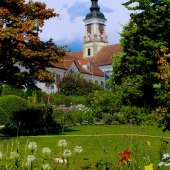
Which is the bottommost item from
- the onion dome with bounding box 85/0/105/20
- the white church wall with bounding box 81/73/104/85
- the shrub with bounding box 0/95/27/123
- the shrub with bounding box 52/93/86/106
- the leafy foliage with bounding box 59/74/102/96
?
the shrub with bounding box 0/95/27/123

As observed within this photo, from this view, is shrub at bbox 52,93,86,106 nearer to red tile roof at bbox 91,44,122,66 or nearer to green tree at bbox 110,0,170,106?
green tree at bbox 110,0,170,106

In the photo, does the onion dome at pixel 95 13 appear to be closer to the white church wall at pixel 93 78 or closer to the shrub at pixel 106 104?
the white church wall at pixel 93 78

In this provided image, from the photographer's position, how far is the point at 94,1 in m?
90.8

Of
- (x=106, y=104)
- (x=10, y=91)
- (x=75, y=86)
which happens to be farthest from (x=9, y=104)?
(x=75, y=86)

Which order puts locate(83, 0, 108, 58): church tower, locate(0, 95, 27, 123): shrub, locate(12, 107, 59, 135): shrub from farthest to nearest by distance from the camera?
locate(83, 0, 108, 58): church tower, locate(0, 95, 27, 123): shrub, locate(12, 107, 59, 135): shrub

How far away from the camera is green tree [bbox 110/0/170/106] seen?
25625mm

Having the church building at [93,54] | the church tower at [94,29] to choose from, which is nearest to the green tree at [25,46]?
the church building at [93,54]

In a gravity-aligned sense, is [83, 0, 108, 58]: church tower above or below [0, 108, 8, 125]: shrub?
above

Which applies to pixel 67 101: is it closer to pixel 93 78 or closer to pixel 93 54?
pixel 93 78

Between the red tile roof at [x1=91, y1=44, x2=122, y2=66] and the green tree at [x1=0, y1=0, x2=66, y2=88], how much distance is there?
55.5 m

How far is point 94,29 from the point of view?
87750 mm

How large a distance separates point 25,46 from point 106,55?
201 ft

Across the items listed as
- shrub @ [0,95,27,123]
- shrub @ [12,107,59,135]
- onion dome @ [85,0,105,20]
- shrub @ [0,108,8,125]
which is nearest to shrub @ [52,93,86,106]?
shrub @ [0,95,27,123]

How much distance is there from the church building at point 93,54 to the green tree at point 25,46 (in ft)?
137
